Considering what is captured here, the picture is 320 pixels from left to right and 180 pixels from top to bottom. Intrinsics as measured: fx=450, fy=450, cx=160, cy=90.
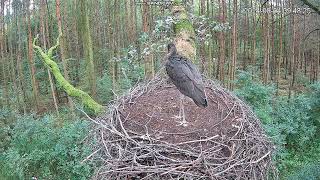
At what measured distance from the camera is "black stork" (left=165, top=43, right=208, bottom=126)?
557 centimetres

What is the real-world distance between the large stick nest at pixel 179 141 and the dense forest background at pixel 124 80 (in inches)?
27.4

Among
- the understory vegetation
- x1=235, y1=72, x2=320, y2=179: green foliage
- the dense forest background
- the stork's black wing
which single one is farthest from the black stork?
x1=235, y1=72, x2=320, y2=179: green foliage

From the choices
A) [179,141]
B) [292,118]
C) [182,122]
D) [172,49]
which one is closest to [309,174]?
[292,118]

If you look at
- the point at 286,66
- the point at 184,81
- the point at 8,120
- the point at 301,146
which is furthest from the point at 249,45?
the point at 184,81

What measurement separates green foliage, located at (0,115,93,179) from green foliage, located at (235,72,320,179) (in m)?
4.86

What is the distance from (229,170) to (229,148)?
371mm

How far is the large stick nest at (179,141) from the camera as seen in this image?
15.6 feet

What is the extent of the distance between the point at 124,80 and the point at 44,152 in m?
4.03

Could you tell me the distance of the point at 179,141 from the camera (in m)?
5.12

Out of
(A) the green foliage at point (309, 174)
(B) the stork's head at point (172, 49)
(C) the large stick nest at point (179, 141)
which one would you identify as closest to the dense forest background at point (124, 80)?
(A) the green foliage at point (309, 174)

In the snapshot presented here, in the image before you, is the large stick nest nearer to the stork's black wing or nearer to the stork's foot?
the stork's foot

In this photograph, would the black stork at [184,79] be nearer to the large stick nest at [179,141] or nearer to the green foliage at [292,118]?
the large stick nest at [179,141]

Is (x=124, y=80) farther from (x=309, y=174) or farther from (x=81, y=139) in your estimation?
(x=309, y=174)

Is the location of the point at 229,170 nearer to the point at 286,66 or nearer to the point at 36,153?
the point at 36,153
